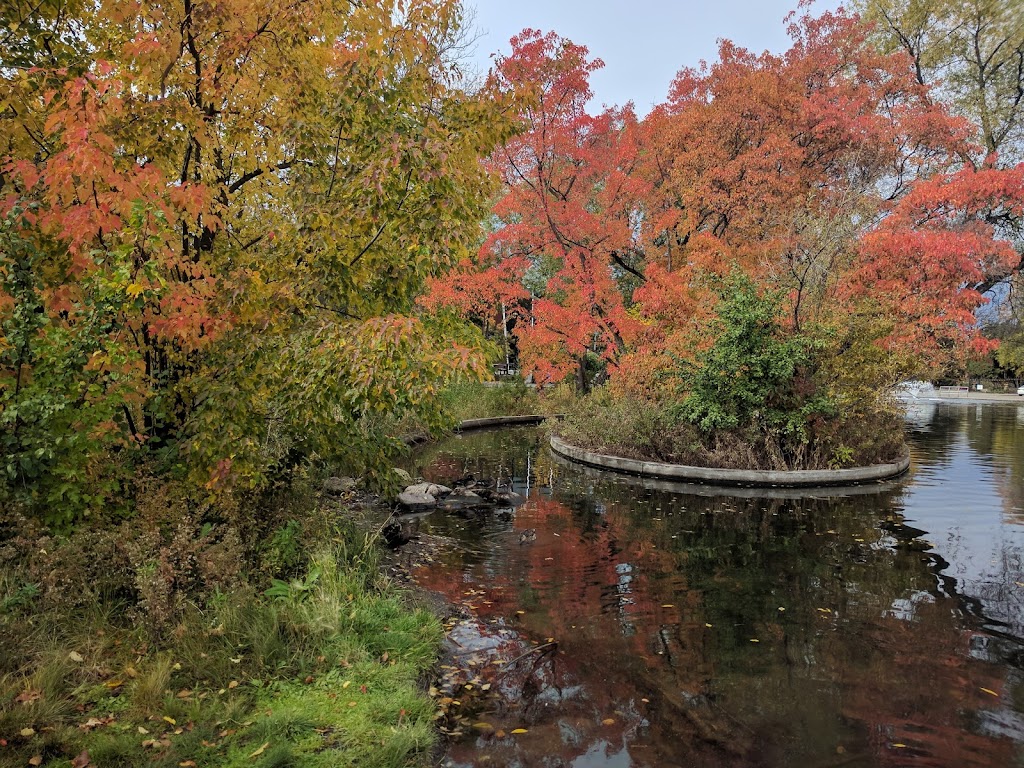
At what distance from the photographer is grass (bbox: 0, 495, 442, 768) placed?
11.8 ft

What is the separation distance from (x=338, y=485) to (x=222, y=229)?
25.2ft

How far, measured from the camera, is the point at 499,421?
2722 cm

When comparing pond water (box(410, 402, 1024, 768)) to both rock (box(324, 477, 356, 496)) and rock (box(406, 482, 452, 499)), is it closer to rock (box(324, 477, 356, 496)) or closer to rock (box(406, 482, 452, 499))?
rock (box(406, 482, 452, 499))

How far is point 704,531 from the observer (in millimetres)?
10336

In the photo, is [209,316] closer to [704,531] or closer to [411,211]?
[411,211]

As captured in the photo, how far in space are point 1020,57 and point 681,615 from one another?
94.0 ft

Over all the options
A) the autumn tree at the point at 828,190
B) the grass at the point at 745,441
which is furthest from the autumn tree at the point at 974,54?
the grass at the point at 745,441

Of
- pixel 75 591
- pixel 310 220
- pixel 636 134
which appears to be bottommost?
pixel 75 591

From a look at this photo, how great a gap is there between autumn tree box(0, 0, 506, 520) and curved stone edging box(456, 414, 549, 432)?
18704 mm

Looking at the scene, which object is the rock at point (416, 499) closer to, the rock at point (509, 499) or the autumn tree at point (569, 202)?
the rock at point (509, 499)

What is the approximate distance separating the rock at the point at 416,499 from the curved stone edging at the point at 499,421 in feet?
40.0

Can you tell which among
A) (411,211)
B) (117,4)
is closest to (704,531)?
(411,211)

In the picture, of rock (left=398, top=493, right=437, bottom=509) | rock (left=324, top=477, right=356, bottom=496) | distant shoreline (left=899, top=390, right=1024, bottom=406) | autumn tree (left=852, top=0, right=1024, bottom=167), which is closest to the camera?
rock (left=398, top=493, right=437, bottom=509)

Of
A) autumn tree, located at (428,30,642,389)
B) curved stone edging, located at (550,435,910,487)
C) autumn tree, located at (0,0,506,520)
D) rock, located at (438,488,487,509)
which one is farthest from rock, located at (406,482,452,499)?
autumn tree, located at (428,30,642,389)
